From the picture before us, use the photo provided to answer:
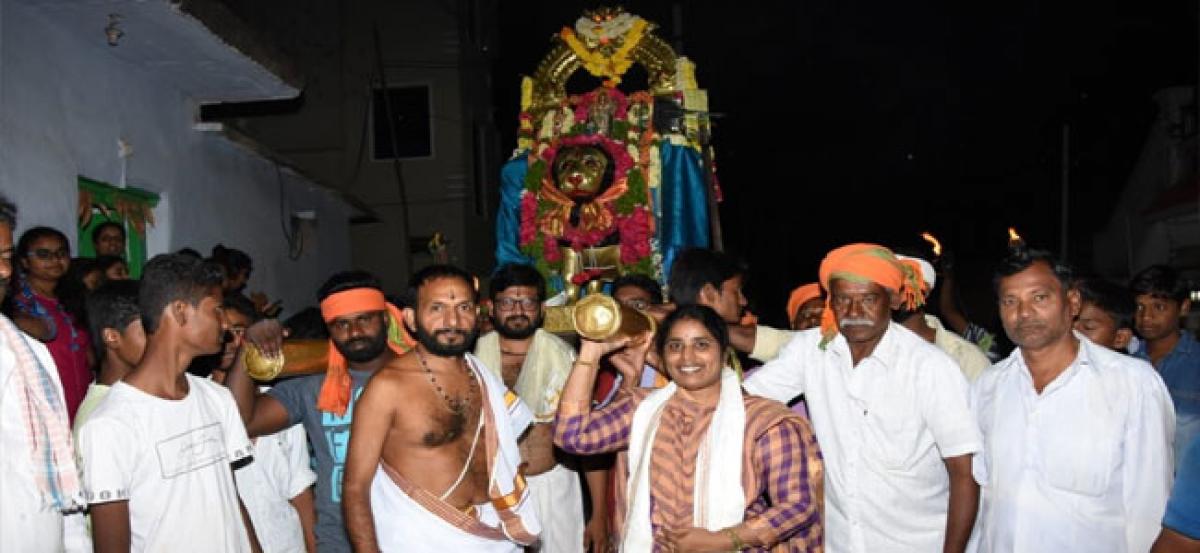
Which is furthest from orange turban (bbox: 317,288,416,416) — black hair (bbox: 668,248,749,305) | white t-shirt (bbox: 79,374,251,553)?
black hair (bbox: 668,248,749,305)

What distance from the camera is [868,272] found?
3.70 meters

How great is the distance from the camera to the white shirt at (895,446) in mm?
3555

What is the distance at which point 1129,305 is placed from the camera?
14.9 feet

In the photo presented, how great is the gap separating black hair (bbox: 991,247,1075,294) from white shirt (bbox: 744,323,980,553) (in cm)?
40

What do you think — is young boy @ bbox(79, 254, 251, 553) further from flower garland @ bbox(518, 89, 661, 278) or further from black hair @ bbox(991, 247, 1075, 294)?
flower garland @ bbox(518, 89, 661, 278)

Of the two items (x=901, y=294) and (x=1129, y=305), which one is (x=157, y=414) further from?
(x=1129, y=305)

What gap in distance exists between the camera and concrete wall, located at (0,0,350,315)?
569cm

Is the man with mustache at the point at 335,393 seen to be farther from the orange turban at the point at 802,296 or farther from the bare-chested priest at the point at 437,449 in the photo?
the orange turban at the point at 802,296

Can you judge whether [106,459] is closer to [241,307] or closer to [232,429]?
[232,429]

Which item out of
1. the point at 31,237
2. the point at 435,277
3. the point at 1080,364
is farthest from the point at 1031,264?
the point at 31,237

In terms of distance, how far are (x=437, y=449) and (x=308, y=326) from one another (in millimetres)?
1899

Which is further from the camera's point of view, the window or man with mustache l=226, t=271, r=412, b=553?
the window

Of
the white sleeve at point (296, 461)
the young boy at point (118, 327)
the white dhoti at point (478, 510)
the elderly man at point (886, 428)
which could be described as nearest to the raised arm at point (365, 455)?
the white dhoti at point (478, 510)

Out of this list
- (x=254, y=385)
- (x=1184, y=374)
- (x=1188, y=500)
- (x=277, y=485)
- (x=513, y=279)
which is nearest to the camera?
(x=1188, y=500)
